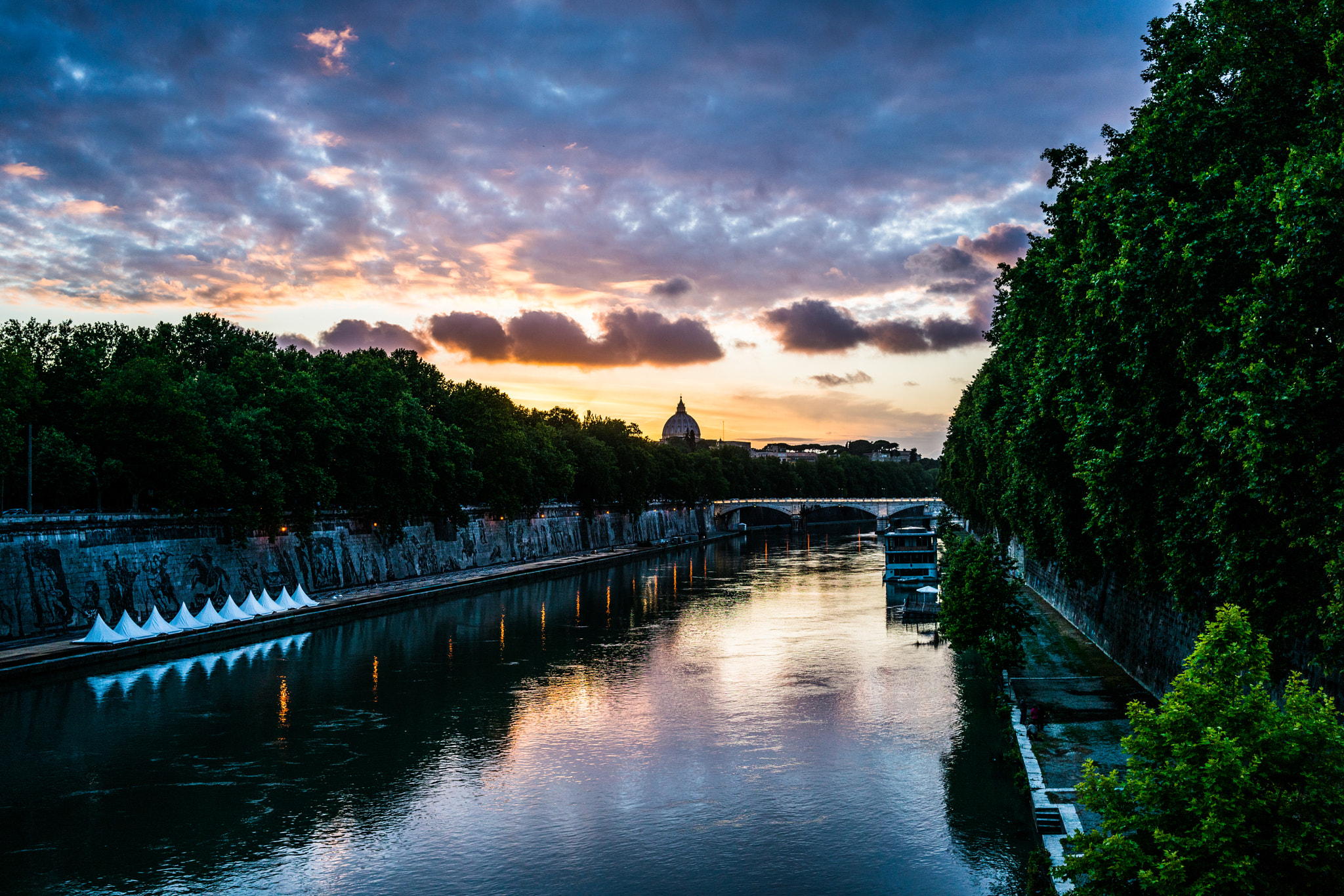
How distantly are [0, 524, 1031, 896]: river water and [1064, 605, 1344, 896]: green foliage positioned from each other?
9807mm

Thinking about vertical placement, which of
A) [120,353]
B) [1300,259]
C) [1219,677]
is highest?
[120,353]

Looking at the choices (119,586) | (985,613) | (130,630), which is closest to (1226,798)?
(985,613)

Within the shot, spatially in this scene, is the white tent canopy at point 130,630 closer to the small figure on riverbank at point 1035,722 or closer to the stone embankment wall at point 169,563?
the stone embankment wall at point 169,563

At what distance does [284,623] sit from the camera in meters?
53.8

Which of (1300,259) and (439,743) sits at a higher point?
(1300,259)

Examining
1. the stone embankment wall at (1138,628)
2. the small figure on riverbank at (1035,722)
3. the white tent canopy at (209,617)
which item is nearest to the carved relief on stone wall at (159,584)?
the white tent canopy at (209,617)

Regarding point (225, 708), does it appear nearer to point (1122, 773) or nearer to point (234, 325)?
point (1122, 773)

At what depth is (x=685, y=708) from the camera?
3588 cm

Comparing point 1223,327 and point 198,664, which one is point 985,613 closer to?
point 1223,327

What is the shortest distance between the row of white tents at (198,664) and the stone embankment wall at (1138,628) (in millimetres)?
37712

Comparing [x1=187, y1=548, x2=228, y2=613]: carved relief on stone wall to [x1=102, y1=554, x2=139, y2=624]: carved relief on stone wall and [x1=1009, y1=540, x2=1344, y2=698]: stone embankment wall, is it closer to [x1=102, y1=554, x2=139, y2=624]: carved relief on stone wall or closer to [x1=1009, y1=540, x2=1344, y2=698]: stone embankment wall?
[x1=102, y1=554, x2=139, y2=624]: carved relief on stone wall

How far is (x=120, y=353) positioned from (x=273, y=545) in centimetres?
2495

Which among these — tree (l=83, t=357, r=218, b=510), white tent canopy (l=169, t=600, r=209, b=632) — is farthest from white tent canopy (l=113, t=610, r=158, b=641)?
tree (l=83, t=357, r=218, b=510)

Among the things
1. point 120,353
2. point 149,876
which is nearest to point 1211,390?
point 149,876
